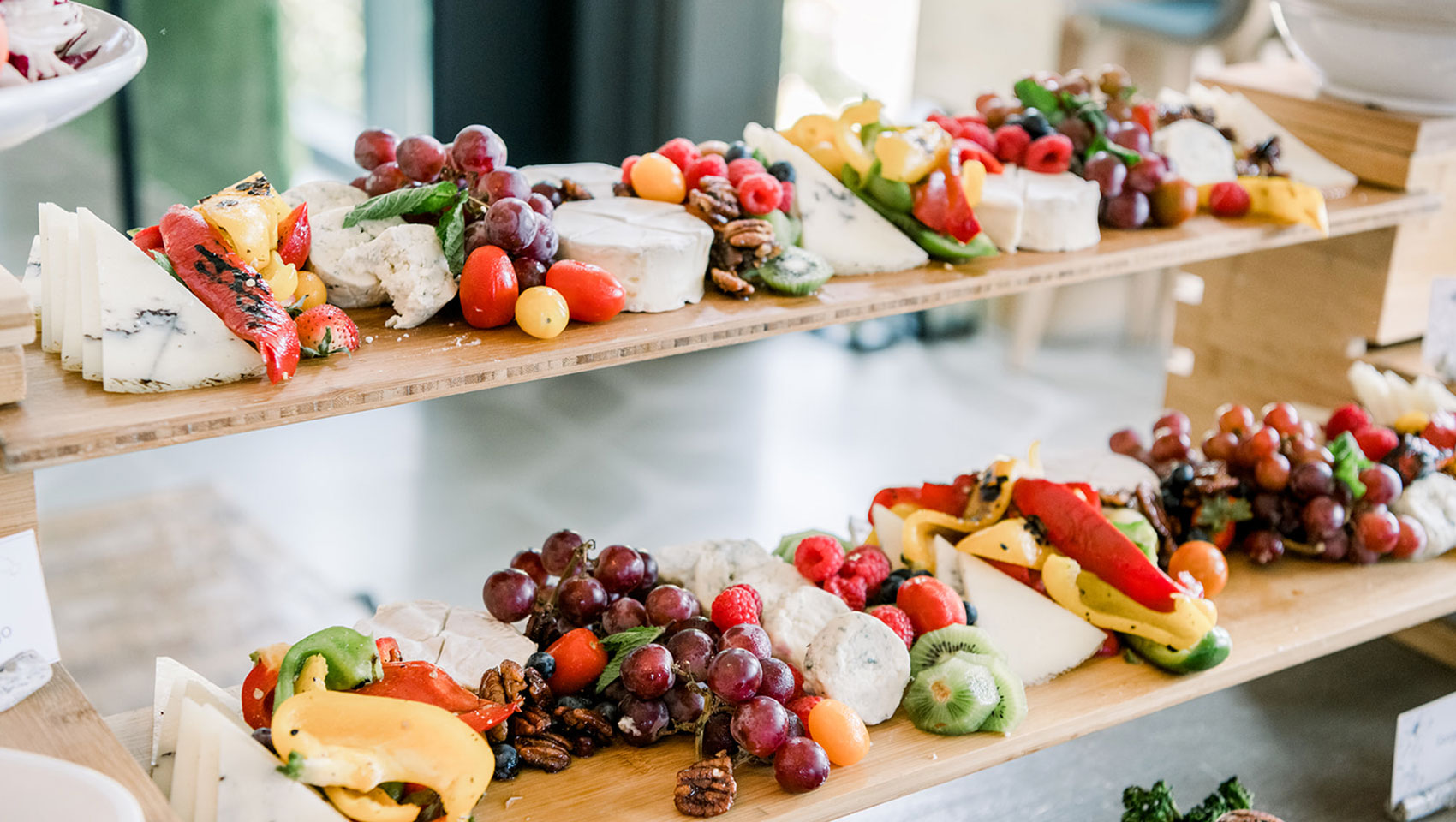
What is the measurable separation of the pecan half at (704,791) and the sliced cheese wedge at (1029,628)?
16.2 inches

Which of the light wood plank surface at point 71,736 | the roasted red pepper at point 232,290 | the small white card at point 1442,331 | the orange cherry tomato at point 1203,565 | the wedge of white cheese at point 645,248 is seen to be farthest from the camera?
the small white card at point 1442,331

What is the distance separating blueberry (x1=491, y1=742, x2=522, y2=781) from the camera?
1312mm

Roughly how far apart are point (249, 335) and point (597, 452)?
2.05 metres

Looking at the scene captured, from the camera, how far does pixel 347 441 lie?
3.20 metres

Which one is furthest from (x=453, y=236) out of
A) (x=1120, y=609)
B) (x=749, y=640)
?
(x=1120, y=609)

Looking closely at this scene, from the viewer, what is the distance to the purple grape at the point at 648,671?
1.33 metres

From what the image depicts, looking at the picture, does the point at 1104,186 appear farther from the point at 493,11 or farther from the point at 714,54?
the point at 493,11

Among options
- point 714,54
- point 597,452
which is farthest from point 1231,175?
point 714,54

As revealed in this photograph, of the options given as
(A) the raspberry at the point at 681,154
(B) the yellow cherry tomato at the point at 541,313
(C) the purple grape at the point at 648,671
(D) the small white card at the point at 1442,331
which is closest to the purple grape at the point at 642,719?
(C) the purple grape at the point at 648,671

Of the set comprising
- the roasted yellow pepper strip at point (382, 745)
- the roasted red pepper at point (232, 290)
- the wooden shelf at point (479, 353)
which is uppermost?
the roasted red pepper at point (232, 290)

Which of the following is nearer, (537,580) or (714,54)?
(537,580)

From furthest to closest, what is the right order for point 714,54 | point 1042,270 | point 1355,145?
point 714,54 < point 1355,145 < point 1042,270

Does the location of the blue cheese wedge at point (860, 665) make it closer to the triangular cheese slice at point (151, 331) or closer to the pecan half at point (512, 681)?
the pecan half at point (512, 681)

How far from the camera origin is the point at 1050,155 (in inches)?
68.2
